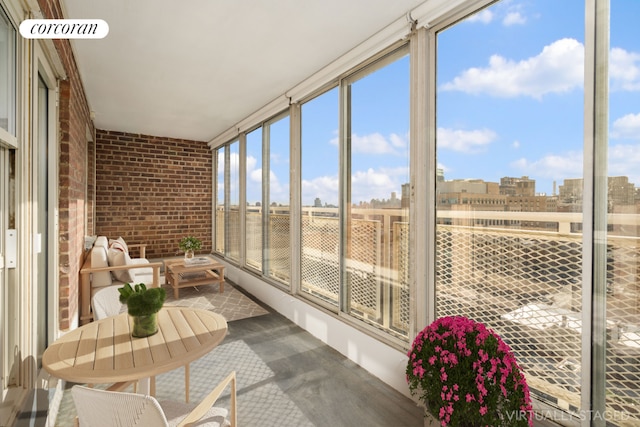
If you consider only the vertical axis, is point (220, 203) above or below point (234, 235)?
above

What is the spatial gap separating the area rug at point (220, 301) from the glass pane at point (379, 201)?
161 centimetres

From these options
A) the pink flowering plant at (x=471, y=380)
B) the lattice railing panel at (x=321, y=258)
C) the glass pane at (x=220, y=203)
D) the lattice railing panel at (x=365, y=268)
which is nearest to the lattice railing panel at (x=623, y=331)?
the pink flowering plant at (x=471, y=380)

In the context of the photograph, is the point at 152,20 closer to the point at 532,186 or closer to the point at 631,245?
the point at 532,186

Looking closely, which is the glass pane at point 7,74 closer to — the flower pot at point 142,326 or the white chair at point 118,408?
the flower pot at point 142,326

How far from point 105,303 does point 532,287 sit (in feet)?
8.88

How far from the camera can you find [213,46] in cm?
272

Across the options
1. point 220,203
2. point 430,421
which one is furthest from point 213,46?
point 220,203

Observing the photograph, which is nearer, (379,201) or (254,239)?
(379,201)

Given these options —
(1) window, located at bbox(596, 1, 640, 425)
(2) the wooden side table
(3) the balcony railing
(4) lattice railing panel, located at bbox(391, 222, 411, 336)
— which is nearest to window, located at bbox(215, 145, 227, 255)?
(2) the wooden side table

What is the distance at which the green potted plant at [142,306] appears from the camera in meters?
1.68

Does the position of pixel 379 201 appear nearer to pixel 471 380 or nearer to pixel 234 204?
pixel 471 380

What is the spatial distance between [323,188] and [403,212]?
1134 millimetres

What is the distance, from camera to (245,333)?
3.43 m

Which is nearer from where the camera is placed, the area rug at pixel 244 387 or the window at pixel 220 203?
the area rug at pixel 244 387
